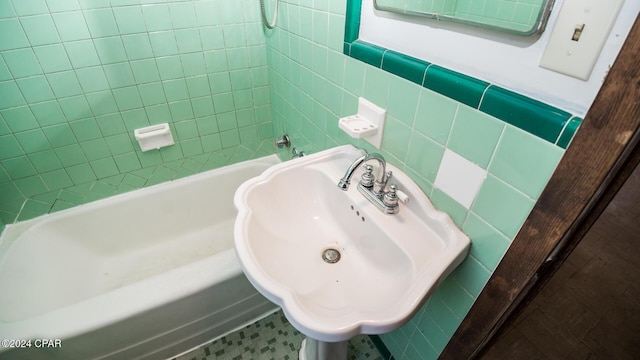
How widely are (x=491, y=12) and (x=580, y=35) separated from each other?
7.1 inches

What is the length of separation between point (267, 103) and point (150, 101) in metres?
0.62

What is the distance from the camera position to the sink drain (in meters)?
0.93

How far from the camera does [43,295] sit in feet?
4.26

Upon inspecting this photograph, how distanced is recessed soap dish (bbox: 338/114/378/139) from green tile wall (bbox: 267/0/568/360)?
52 millimetres

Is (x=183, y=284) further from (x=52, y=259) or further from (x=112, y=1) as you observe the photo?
(x=112, y=1)

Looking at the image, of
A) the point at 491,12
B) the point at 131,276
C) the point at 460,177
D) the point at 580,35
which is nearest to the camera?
the point at 580,35

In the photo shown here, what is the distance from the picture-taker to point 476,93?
0.61 metres

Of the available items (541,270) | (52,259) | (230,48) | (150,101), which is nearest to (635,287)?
(541,270)

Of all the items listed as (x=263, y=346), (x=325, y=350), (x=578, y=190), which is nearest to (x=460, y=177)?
→ (x=578, y=190)

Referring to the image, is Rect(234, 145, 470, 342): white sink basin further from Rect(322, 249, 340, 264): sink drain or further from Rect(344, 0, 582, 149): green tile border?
Rect(344, 0, 582, 149): green tile border

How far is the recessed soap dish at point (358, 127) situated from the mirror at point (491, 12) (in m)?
0.32

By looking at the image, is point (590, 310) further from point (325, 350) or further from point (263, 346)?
point (263, 346)

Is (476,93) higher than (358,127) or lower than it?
higher

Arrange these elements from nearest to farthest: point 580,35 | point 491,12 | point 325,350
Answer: point 580,35 < point 491,12 < point 325,350
